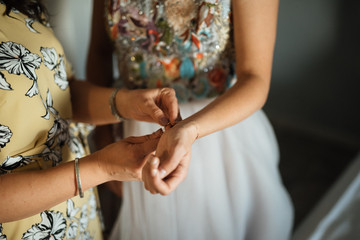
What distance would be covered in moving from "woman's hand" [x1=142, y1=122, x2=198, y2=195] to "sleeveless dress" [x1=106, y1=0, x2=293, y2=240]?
0.87ft

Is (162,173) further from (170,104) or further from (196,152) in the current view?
(196,152)

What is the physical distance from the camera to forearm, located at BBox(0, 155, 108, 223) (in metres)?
0.52

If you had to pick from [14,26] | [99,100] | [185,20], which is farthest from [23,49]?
[185,20]

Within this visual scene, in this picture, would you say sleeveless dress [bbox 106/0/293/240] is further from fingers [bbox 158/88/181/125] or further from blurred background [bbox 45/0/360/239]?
blurred background [bbox 45/0/360/239]

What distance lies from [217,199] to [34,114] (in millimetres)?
478

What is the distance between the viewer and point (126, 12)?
0.74m

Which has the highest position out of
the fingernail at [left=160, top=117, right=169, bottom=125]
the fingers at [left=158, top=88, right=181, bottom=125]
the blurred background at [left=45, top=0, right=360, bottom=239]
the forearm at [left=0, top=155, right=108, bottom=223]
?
the fingers at [left=158, top=88, right=181, bottom=125]

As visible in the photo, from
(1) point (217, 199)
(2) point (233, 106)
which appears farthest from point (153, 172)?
(1) point (217, 199)

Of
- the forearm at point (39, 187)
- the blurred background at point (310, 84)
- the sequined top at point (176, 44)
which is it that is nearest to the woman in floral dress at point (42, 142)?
the forearm at point (39, 187)

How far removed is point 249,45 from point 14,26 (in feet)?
1.58

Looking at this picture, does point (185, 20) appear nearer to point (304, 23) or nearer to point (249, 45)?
point (249, 45)

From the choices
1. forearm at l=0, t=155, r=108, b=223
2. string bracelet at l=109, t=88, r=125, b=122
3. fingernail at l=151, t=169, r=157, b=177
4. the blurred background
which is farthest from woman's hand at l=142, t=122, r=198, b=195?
the blurred background

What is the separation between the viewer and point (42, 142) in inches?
24.0

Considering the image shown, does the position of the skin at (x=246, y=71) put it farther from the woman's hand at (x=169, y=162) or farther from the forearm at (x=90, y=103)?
the forearm at (x=90, y=103)
